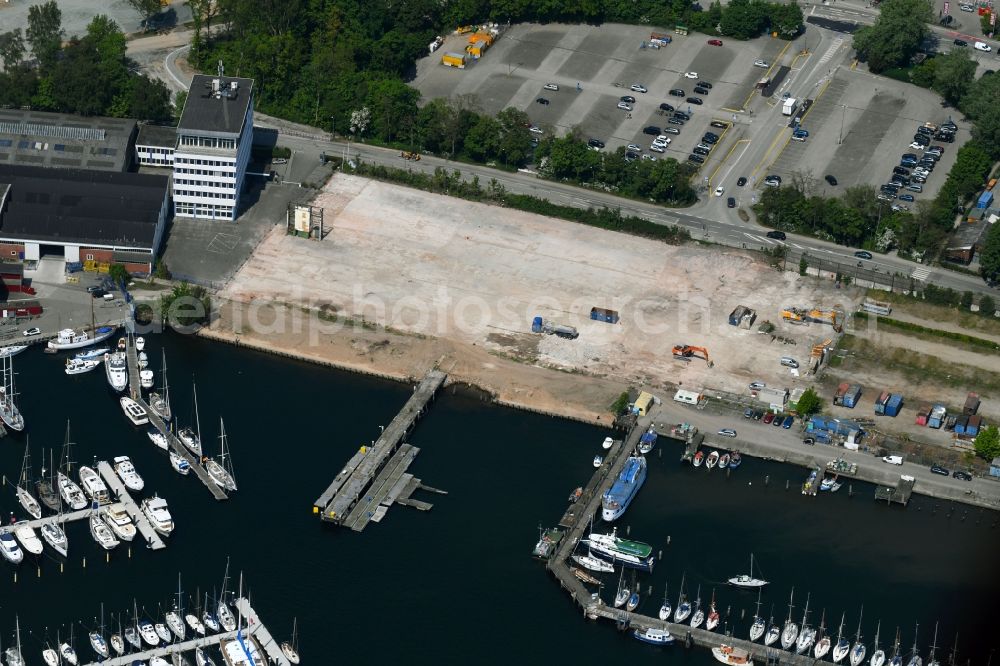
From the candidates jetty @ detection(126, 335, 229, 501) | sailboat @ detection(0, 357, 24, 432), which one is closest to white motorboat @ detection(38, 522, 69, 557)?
jetty @ detection(126, 335, 229, 501)

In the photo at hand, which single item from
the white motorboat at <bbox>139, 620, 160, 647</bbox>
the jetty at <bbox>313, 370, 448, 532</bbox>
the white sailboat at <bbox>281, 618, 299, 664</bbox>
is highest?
the jetty at <bbox>313, 370, 448, 532</bbox>

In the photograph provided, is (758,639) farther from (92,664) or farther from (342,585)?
(92,664)

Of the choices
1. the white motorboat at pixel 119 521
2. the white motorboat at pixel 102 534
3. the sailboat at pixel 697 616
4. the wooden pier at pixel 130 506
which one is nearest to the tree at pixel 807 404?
the sailboat at pixel 697 616

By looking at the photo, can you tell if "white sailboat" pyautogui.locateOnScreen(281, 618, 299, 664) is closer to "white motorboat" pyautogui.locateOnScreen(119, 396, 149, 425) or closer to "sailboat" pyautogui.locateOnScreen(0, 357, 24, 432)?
"white motorboat" pyautogui.locateOnScreen(119, 396, 149, 425)

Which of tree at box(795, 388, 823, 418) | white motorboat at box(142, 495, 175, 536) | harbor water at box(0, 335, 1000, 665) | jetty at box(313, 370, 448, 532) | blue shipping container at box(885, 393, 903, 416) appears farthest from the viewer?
blue shipping container at box(885, 393, 903, 416)

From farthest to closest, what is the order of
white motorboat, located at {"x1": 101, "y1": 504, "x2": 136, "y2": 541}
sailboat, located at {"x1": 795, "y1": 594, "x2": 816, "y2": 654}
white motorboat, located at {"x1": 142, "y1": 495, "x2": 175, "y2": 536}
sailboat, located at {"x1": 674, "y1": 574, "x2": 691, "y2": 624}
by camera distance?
1. white motorboat, located at {"x1": 142, "y1": 495, "x2": 175, "y2": 536}
2. white motorboat, located at {"x1": 101, "y1": 504, "x2": 136, "y2": 541}
3. sailboat, located at {"x1": 674, "y1": 574, "x2": 691, "y2": 624}
4. sailboat, located at {"x1": 795, "y1": 594, "x2": 816, "y2": 654}

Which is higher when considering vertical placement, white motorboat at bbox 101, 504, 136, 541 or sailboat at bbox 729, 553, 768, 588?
sailboat at bbox 729, 553, 768, 588
